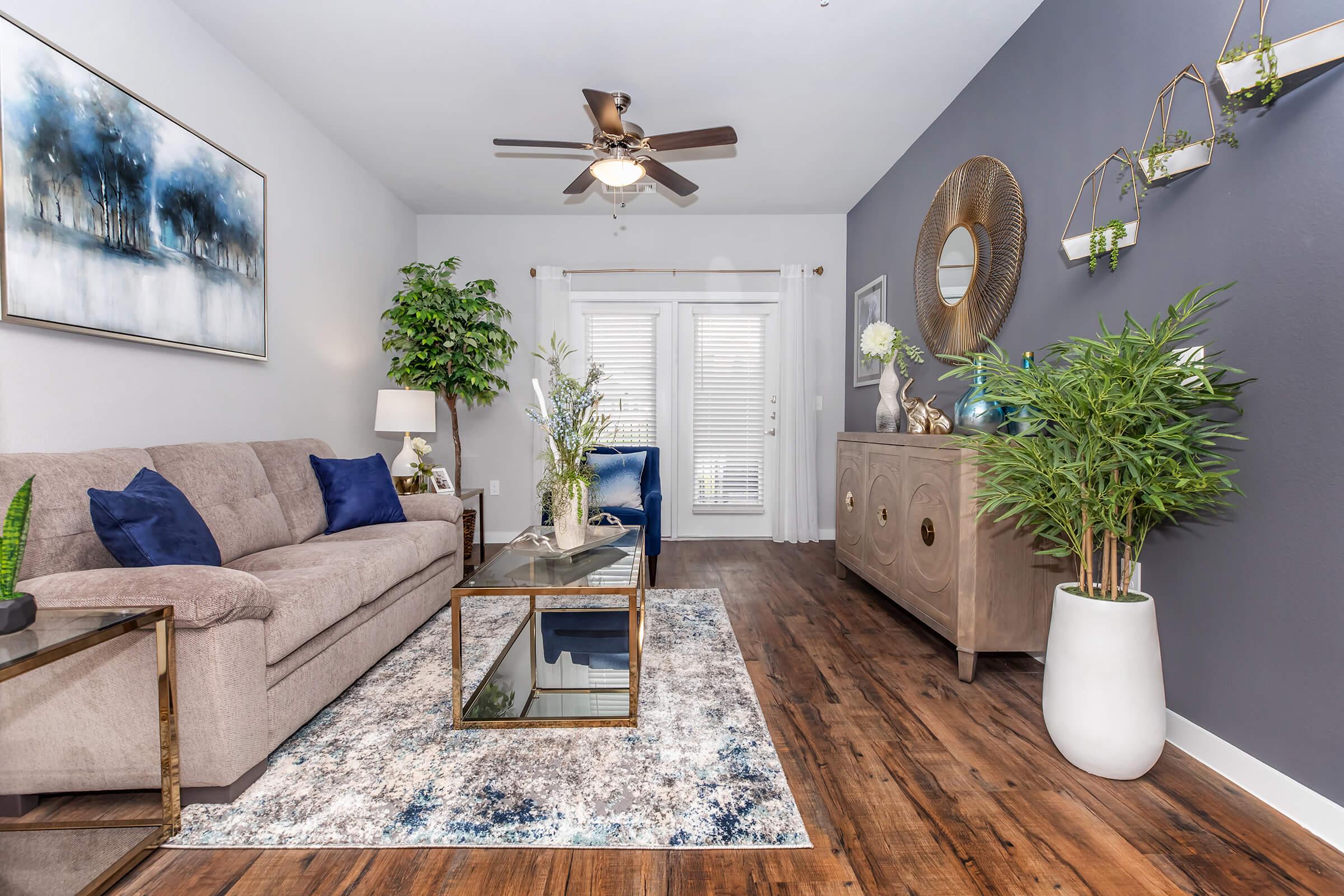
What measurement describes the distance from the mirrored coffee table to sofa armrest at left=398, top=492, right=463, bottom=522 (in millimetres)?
766

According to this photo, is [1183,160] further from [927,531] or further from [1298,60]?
[927,531]

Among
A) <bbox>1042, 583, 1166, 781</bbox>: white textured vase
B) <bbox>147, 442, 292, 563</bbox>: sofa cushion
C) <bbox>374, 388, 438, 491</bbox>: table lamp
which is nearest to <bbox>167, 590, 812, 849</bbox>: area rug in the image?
<bbox>147, 442, 292, 563</bbox>: sofa cushion

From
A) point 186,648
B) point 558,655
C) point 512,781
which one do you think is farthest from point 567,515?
point 186,648

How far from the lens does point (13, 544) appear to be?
134 cm

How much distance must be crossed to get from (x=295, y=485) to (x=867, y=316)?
3.96m

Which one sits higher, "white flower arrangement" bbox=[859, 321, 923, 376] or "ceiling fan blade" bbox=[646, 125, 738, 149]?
"ceiling fan blade" bbox=[646, 125, 738, 149]

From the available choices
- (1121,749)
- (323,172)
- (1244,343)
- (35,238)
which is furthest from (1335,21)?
(323,172)

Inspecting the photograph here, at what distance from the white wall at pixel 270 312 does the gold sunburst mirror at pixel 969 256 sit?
11.8ft

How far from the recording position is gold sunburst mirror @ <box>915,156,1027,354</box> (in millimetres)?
2867

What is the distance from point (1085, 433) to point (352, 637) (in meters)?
2.48

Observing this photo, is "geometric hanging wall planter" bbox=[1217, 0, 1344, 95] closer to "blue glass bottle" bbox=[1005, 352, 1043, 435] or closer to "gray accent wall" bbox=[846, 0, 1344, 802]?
"gray accent wall" bbox=[846, 0, 1344, 802]

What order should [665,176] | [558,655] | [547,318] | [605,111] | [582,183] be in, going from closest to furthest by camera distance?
[558,655] → [605,111] → [665,176] → [582,183] → [547,318]

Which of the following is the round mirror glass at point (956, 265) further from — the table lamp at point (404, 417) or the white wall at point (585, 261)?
the table lamp at point (404, 417)

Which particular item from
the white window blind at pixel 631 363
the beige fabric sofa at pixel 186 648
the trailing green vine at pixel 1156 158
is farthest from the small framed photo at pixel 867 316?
the beige fabric sofa at pixel 186 648
